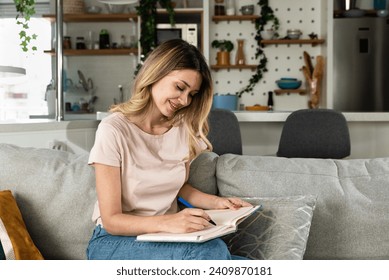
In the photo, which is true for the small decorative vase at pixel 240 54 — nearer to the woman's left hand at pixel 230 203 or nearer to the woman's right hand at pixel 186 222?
the woman's left hand at pixel 230 203

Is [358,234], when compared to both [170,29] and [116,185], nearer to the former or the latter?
[116,185]

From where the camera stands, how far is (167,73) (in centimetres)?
174

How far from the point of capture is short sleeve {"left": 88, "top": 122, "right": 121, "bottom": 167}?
5.36 ft

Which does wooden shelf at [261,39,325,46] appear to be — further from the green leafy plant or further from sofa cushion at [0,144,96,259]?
sofa cushion at [0,144,96,259]

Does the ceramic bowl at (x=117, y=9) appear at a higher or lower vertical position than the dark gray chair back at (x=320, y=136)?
higher

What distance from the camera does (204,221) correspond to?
152cm

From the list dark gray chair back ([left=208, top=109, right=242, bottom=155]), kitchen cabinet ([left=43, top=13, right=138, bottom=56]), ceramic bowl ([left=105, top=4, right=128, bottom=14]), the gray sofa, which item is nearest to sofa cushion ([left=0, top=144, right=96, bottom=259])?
the gray sofa

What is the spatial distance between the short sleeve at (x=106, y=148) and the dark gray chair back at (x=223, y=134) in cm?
197

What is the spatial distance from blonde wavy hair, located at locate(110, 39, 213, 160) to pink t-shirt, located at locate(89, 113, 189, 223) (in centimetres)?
6

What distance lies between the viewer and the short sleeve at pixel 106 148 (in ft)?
5.36

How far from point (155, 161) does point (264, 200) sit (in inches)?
15.5

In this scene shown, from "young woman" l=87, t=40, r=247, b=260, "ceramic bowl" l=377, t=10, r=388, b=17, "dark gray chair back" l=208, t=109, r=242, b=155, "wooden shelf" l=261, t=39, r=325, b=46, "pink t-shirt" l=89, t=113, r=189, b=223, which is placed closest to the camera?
"young woman" l=87, t=40, r=247, b=260

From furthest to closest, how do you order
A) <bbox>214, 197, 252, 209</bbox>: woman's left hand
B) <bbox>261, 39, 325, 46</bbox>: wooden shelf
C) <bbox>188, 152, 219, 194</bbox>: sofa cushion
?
1. <bbox>261, 39, 325, 46</bbox>: wooden shelf
2. <bbox>188, 152, 219, 194</bbox>: sofa cushion
3. <bbox>214, 197, 252, 209</bbox>: woman's left hand

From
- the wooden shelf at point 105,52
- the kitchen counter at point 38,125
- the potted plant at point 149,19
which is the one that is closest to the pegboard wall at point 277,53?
the potted plant at point 149,19
